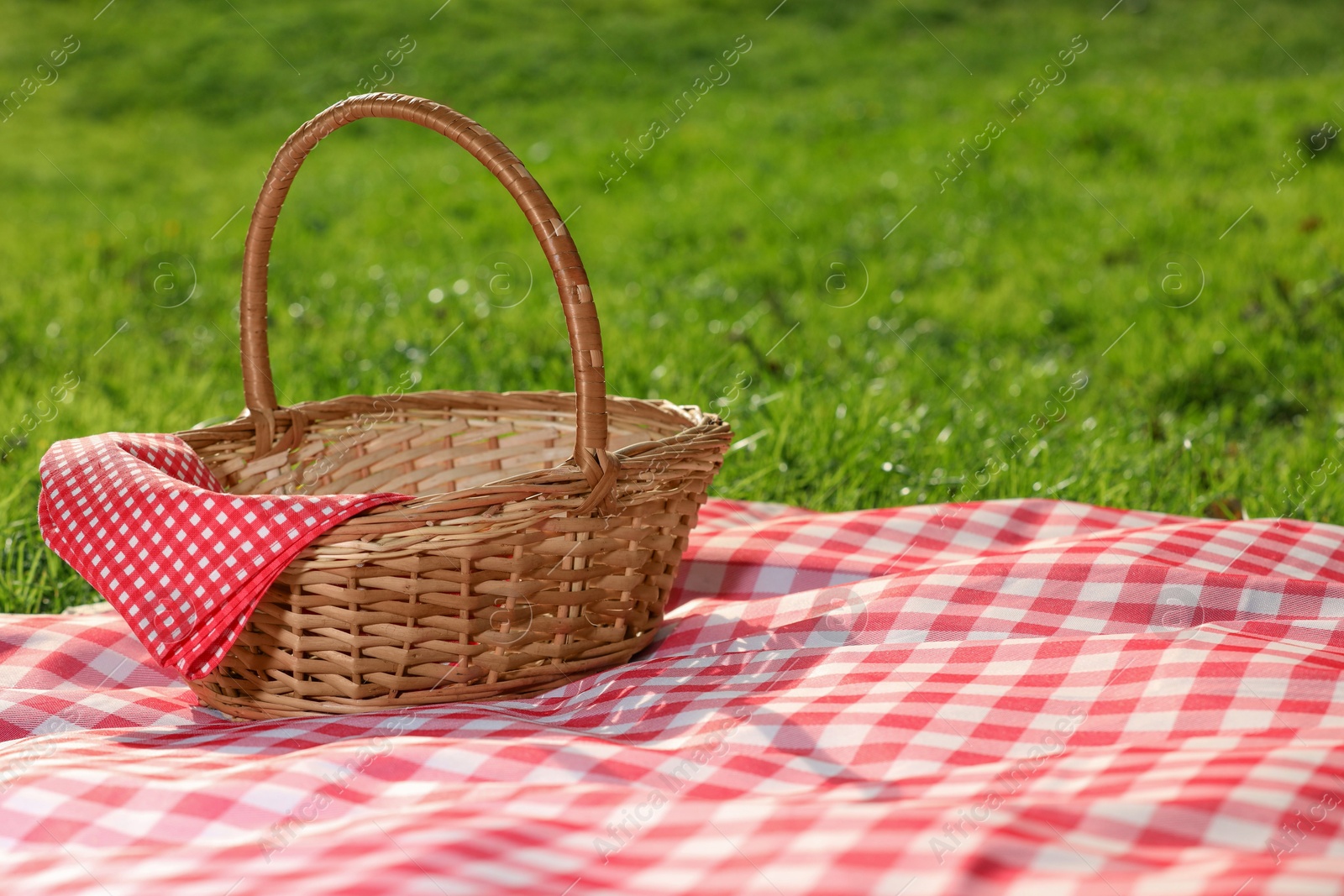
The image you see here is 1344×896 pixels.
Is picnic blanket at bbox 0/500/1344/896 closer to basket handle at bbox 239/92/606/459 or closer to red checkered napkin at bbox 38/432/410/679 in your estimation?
red checkered napkin at bbox 38/432/410/679

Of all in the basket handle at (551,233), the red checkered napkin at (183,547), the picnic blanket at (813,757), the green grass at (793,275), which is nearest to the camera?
the picnic blanket at (813,757)

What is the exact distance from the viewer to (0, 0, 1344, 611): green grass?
3057 millimetres

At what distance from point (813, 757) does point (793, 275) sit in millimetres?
3516

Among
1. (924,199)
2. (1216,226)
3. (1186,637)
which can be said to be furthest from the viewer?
(924,199)

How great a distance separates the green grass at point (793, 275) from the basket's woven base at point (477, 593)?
1.02m

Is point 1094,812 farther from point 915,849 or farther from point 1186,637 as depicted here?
point 1186,637

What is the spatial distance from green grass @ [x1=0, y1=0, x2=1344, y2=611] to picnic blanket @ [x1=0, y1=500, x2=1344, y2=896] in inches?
36.3

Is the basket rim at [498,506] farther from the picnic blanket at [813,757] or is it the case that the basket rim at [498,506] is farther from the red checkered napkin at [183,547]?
the picnic blanket at [813,757]

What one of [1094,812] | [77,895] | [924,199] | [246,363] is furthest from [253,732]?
[924,199]

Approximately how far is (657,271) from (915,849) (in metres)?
3.99

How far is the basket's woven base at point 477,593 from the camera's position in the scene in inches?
61.1

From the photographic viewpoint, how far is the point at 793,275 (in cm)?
471

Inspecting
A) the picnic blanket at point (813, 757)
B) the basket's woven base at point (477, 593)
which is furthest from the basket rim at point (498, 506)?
the picnic blanket at point (813, 757)

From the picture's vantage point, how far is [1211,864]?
101cm
